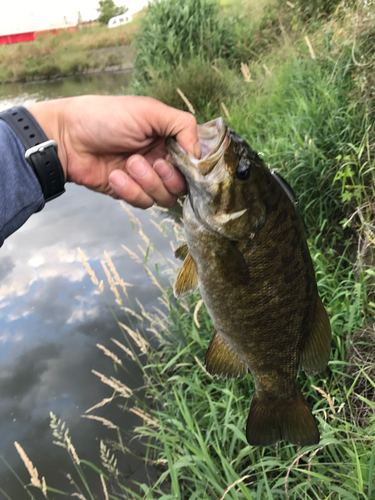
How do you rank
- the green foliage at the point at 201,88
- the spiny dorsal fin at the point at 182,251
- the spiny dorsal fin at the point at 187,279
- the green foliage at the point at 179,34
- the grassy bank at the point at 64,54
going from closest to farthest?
the spiny dorsal fin at the point at 187,279 < the spiny dorsal fin at the point at 182,251 < the green foliage at the point at 201,88 < the green foliage at the point at 179,34 < the grassy bank at the point at 64,54

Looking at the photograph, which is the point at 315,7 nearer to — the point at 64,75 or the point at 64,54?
the point at 64,75

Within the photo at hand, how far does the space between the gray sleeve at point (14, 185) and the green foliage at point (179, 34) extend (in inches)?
285

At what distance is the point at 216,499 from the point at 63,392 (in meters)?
2.53

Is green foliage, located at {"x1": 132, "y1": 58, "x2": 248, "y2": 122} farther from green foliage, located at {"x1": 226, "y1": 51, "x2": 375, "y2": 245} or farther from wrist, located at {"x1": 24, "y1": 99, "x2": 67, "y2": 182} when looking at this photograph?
wrist, located at {"x1": 24, "y1": 99, "x2": 67, "y2": 182}

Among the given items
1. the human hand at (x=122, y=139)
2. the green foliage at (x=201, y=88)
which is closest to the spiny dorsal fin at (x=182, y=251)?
the human hand at (x=122, y=139)

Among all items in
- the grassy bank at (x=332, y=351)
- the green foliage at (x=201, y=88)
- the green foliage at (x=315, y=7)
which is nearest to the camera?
the grassy bank at (x=332, y=351)

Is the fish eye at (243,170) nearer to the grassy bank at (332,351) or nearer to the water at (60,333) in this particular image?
the grassy bank at (332,351)

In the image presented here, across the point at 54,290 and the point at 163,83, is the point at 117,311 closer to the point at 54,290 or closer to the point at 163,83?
the point at 54,290

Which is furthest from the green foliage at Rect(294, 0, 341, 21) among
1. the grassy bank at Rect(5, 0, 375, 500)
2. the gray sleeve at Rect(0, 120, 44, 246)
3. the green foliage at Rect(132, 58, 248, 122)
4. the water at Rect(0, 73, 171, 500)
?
the gray sleeve at Rect(0, 120, 44, 246)

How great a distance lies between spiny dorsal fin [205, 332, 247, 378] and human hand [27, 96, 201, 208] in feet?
2.47

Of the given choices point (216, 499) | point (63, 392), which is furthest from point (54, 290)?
point (216, 499)

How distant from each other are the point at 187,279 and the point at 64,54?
24.7 meters

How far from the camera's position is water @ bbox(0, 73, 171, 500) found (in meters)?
3.43

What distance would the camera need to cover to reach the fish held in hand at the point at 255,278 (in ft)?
4.36
